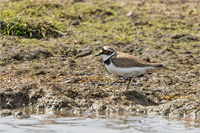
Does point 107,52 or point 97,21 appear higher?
point 97,21

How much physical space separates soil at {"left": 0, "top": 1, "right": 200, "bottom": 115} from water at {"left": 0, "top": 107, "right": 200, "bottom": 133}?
0.24 metres

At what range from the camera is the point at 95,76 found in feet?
27.1

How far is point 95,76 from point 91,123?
7.57ft

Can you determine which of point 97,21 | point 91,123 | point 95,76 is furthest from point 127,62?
point 97,21

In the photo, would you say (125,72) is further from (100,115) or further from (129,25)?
(129,25)

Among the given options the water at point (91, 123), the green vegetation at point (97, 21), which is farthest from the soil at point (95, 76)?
the water at point (91, 123)

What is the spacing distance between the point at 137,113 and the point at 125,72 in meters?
1.11

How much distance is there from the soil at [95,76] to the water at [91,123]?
24 cm

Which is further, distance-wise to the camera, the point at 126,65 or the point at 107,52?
the point at 107,52

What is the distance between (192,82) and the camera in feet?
26.6

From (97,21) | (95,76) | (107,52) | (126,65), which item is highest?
(97,21)

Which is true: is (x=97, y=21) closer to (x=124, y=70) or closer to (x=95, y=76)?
(x=95, y=76)

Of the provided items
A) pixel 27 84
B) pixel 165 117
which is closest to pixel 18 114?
pixel 27 84

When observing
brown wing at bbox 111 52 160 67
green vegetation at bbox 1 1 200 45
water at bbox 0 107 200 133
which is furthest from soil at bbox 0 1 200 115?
brown wing at bbox 111 52 160 67
